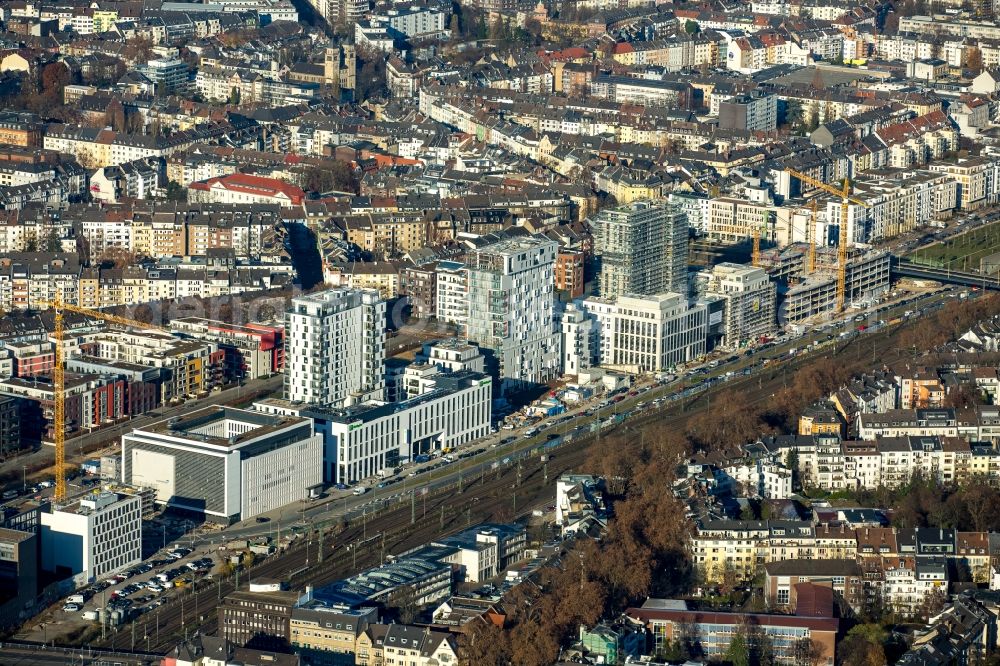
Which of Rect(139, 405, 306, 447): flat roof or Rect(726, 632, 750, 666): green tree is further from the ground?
Rect(139, 405, 306, 447): flat roof

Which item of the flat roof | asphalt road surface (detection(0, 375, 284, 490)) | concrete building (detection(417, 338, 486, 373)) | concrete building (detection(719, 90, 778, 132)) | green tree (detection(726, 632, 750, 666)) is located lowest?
green tree (detection(726, 632, 750, 666))

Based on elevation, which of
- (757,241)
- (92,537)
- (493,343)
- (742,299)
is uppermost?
(757,241)

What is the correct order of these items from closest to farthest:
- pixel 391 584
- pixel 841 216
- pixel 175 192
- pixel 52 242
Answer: pixel 391 584 → pixel 52 242 → pixel 841 216 → pixel 175 192

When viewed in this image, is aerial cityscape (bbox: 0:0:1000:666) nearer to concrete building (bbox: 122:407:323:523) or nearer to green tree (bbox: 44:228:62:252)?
concrete building (bbox: 122:407:323:523)

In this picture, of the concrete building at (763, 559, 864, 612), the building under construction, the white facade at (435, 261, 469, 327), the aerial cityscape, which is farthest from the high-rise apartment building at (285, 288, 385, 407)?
the building under construction

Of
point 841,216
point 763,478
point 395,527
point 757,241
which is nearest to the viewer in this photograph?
point 395,527

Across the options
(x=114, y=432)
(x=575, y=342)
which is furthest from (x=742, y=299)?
(x=114, y=432)

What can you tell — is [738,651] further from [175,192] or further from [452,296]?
[175,192]

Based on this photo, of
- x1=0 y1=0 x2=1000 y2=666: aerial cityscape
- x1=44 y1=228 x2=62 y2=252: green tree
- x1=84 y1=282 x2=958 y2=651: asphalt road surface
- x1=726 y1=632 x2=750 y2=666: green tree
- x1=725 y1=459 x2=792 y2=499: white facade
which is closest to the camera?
x1=726 y1=632 x2=750 y2=666: green tree
